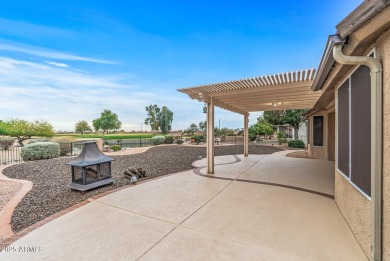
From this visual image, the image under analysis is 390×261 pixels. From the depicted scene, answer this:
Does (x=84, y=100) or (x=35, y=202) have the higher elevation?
(x=84, y=100)

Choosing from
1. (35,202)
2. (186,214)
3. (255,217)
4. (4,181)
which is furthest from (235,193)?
(4,181)

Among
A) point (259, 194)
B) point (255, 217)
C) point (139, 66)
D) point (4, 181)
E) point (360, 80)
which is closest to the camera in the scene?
point (360, 80)

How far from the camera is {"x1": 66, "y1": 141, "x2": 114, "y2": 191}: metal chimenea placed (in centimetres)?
499

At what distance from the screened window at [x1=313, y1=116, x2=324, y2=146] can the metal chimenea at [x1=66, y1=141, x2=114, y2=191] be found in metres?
11.1

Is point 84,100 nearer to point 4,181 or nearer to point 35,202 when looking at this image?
point 4,181

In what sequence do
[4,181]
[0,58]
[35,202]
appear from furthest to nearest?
[0,58]
[4,181]
[35,202]

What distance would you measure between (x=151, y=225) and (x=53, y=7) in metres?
9.73

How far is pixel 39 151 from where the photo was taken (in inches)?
391

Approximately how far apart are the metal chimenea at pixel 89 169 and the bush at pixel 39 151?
697cm

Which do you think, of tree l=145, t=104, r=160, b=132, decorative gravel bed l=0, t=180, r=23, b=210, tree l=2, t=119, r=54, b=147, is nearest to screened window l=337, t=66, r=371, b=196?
decorative gravel bed l=0, t=180, r=23, b=210

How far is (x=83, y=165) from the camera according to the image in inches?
191

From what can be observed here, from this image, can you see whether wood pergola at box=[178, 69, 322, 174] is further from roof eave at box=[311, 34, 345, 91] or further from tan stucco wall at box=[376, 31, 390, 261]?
tan stucco wall at box=[376, 31, 390, 261]

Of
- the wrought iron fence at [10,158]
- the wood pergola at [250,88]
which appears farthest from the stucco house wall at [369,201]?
the wrought iron fence at [10,158]

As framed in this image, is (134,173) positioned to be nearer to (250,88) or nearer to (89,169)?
(89,169)
